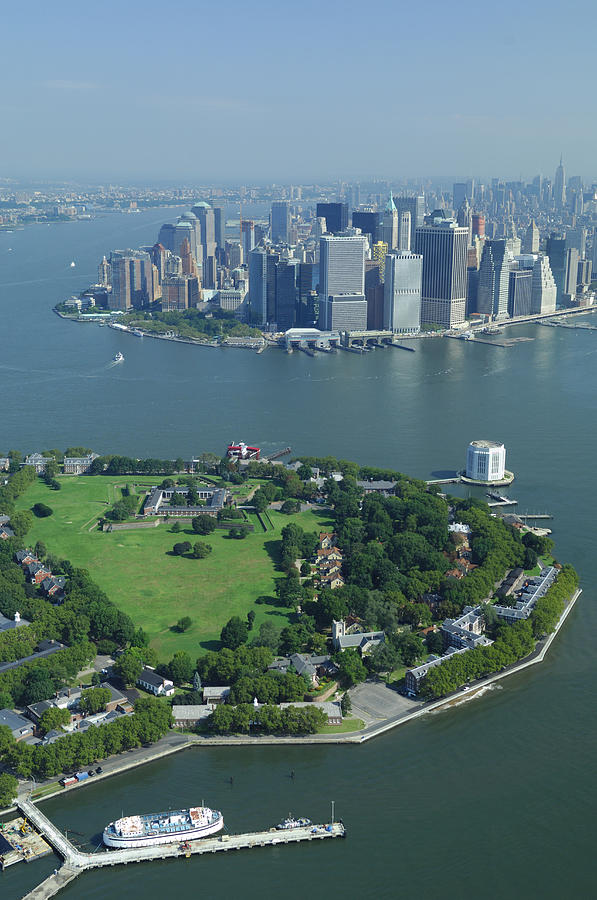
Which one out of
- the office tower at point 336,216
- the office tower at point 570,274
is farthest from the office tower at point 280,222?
the office tower at point 570,274

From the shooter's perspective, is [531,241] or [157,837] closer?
[157,837]

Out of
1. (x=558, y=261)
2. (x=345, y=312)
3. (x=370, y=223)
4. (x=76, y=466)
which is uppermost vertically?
(x=370, y=223)

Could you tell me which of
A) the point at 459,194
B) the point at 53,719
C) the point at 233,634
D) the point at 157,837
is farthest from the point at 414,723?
the point at 459,194

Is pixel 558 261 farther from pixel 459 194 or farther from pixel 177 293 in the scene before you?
pixel 459 194

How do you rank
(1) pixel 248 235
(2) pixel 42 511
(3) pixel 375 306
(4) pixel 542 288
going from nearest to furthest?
1. (2) pixel 42 511
2. (3) pixel 375 306
3. (4) pixel 542 288
4. (1) pixel 248 235

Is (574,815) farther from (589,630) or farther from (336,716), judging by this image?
(589,630)

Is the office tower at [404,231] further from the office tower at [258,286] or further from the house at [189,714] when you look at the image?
the house at [189,714]

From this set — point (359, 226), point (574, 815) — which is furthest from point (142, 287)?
point (574, 815)

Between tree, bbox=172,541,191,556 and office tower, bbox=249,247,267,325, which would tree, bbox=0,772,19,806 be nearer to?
tree, bbox=172,541,191,556
